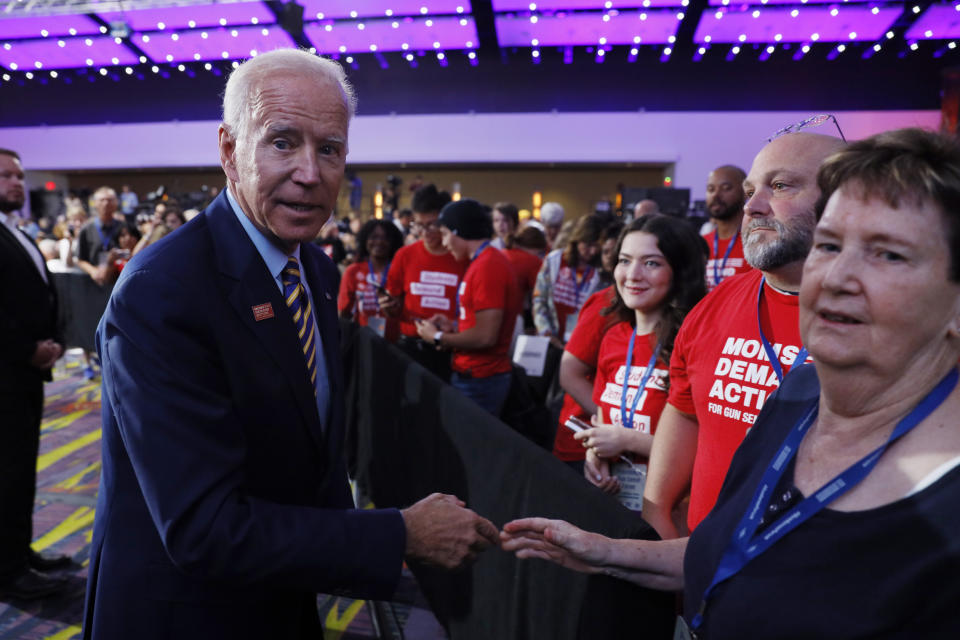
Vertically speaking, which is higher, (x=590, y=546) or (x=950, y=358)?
(x=950, y=358)

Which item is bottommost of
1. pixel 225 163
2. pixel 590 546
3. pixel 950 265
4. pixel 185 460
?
pixel 590 546

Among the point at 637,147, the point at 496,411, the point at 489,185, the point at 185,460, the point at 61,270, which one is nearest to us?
the point at 185,460

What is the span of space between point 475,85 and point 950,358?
1624 cm

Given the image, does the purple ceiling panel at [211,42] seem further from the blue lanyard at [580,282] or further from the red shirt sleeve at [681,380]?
the red shirt sleeve at [681,380]

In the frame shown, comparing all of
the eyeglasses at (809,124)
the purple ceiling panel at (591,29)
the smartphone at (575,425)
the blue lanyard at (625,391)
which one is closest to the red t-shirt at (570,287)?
the blue lanyard at (625,391)

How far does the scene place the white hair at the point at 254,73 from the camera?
1205mm

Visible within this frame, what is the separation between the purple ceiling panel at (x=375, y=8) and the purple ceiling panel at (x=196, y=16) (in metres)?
1.05

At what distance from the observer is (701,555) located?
3.43 feet

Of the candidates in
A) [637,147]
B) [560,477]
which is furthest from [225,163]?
[637,147]

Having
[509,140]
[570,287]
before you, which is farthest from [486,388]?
[509,140]

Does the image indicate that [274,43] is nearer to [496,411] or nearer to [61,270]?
[61,270]

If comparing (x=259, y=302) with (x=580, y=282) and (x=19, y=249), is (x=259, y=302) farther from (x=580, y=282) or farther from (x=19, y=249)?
(x=580, y=282)

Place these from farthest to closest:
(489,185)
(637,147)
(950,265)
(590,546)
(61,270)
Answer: (489,185) → (637,147) → (61,270) → (590,546) → (950,265)

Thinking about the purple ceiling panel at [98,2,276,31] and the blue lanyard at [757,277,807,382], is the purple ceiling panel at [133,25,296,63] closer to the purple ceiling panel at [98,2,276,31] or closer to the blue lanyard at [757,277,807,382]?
the purple ceiling panel at [98,2,276,31]
